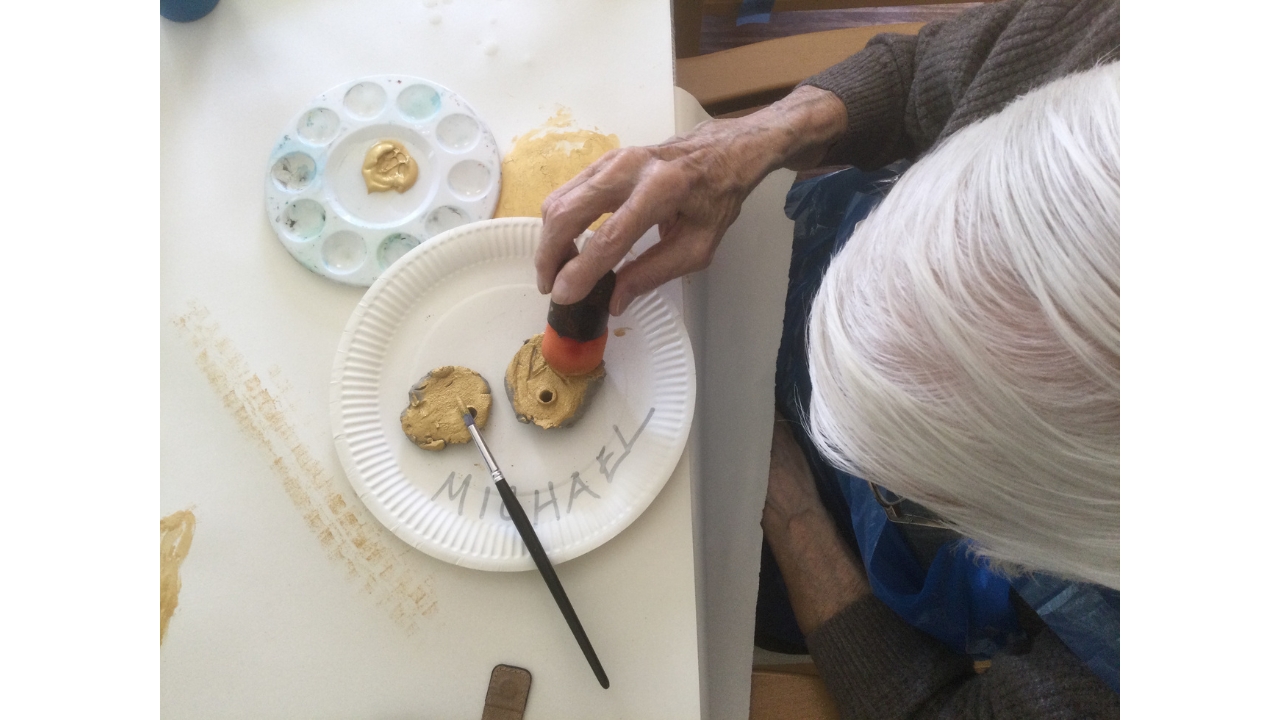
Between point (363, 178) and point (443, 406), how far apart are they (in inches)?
9.9

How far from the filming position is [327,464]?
23.5 inches

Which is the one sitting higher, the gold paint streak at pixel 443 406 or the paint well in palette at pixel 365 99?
the paint well in palette at pixel 365 99

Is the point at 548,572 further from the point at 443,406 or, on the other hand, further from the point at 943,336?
the point at 943,336

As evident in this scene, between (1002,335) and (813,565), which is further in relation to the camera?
(813,565)

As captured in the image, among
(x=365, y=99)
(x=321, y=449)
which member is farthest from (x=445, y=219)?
(x=321, y=449)

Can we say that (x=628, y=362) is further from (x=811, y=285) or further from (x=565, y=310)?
(x=811, y=285)

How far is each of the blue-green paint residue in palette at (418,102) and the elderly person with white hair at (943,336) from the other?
0.21 metres

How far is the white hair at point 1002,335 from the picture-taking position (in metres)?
0.37

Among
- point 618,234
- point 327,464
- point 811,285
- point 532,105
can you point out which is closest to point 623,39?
point 532,105

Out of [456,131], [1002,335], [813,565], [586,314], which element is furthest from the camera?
[813,565]

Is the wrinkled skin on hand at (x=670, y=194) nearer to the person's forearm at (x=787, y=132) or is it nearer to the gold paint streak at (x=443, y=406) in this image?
the person's forearm at (x=787, y=132)

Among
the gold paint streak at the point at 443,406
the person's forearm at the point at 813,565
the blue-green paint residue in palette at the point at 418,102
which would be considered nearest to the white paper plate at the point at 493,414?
the gold paint streak at the point at 443,406

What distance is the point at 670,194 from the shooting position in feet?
1.83

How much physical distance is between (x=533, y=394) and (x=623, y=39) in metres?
0.39
